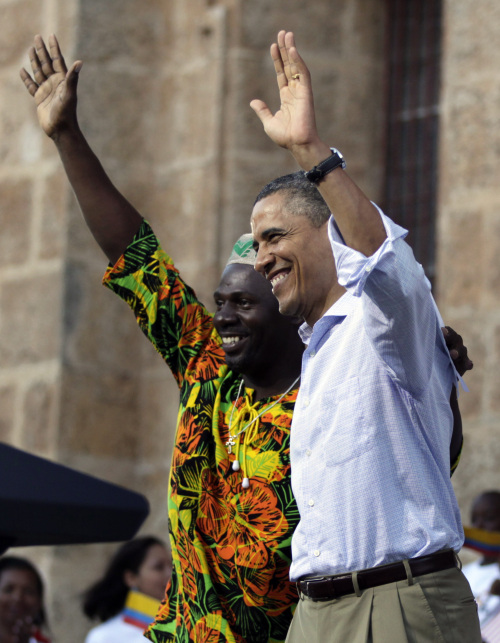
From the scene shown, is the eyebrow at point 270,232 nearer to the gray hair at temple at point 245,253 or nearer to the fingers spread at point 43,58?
the gray hair at temple at point 245,253

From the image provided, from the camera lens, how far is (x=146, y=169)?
7594 millimetres

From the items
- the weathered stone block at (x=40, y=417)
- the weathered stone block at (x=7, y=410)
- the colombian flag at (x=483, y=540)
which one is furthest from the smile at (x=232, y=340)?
the weathered stone block at (x=7, y=410)

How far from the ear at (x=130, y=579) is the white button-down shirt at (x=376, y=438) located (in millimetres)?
3859

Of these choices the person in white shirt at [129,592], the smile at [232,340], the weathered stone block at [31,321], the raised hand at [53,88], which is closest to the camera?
the smile at [232,340]

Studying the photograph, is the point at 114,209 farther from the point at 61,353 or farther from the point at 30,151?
the point at 30,151

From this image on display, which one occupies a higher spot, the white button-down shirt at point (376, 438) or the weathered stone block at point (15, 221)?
the weathered stone block at point (15, 221)

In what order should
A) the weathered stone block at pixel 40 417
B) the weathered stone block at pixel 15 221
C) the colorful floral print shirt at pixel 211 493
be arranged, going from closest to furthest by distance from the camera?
the colorful floral print shirt at pixel 211 493 < the weathered stone block at pixel 40 417 < the weathered stone block at pixel 15 221

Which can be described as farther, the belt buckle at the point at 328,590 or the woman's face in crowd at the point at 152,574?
the woman's face in crowd at the point at 152,574

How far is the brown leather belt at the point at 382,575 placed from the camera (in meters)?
2.85

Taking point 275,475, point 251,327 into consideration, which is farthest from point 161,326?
point 275,475

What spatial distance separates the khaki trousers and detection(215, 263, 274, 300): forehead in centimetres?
122

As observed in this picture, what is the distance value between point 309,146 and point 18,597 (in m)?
4.13

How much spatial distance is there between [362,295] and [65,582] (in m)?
4.65

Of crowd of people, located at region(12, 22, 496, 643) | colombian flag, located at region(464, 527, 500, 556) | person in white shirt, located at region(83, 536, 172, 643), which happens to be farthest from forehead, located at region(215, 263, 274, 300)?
person in white shirt, located at region(83, 536, 172, 643)
